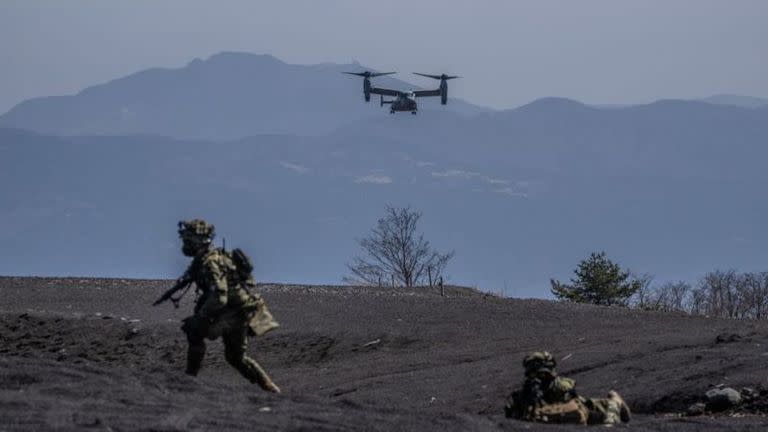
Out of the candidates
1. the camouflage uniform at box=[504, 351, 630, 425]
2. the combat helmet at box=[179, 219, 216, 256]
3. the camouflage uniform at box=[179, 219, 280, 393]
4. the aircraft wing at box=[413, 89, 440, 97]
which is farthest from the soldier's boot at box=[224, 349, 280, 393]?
the aircraft wing at box=[413, 89, 440, 97]

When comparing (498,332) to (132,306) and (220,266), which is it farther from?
(220,266)

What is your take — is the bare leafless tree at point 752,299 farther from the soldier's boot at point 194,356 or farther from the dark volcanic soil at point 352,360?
the soldier's boot at point 194,356

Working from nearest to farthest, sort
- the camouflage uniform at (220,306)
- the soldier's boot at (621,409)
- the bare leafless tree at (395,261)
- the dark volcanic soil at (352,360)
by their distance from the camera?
1. the dark volcanic soil at (352,360)
2. the soldier's boot at (621,409)
3. the camouflage uniform at (220,306)
4. the bare leafless tree at (395,261)

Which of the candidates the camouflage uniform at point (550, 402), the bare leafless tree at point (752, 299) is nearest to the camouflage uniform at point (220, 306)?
the camouflage uniform at point (550, 402)

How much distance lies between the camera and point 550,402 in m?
14.9

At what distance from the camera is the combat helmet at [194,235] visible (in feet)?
52.6

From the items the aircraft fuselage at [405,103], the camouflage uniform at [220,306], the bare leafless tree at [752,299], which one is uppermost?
the aircraft fuselage at [405,103]

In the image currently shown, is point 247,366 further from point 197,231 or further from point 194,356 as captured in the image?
point 197,231

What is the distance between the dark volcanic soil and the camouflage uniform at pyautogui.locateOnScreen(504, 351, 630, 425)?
29 cm

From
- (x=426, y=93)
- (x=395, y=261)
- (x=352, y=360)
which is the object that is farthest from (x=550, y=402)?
(x=426, y=93)

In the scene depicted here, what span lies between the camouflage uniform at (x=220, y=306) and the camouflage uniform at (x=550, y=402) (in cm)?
230

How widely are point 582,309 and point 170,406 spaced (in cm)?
1496

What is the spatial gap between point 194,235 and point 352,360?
780 cm

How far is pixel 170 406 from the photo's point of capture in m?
13.4
